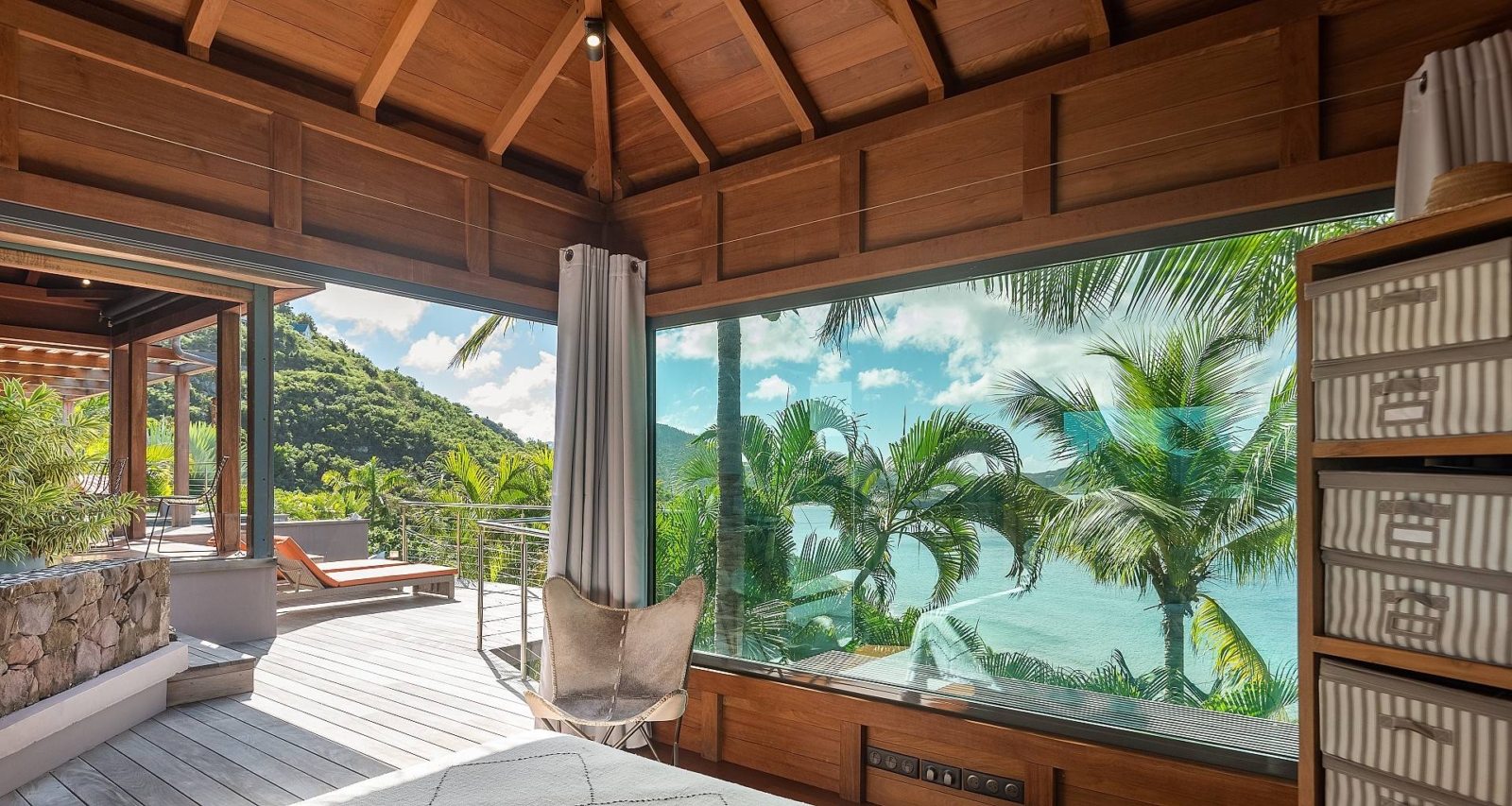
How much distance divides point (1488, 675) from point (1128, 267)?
1.53m

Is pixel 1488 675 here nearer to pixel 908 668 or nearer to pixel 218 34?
pixel 908 668

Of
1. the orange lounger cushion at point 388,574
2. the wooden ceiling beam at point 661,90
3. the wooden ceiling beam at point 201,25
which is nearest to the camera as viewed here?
the wooden ceiling beam at point 201,25

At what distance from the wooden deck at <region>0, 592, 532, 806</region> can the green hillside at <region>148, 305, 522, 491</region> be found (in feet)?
28.3

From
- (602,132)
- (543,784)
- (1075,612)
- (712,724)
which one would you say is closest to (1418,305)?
(1075,612)

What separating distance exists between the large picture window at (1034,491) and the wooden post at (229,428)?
3339mm

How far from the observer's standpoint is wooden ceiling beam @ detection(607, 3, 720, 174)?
3301mm

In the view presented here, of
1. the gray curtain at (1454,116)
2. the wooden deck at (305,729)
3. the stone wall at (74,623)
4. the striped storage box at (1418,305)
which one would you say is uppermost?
the gray curtain at (1454,116)

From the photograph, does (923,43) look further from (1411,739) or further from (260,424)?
(260,424)

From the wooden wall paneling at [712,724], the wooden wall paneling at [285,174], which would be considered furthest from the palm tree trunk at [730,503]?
the wooden wall paneling at [285,174]

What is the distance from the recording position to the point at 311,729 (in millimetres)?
3615

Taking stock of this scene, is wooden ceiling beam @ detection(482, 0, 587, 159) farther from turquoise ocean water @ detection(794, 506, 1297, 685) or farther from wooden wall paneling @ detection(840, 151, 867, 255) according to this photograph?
turquoise ocean water @ detection(794, 506, 1297, 685)

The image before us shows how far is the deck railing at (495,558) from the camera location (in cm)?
468

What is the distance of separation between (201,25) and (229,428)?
3257 millimetres

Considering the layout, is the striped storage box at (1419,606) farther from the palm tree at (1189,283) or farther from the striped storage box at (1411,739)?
the palm tree at (1189,283)
